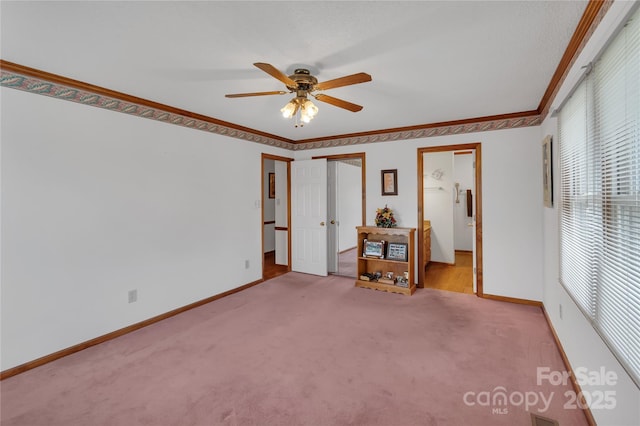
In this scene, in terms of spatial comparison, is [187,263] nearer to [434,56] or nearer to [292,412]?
[292,412]

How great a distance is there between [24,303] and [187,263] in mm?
1508

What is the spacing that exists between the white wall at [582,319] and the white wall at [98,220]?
376 centimetres

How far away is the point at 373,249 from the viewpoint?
461 cm

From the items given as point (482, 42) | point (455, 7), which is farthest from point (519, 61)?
point (455, 7)

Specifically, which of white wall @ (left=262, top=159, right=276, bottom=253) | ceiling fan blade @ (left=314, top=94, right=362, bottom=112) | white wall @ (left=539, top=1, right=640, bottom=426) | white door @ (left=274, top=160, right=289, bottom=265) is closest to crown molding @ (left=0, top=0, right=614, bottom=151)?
white wall @ (left=539, top=1, right=640, bottom=426)

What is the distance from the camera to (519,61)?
2.38m

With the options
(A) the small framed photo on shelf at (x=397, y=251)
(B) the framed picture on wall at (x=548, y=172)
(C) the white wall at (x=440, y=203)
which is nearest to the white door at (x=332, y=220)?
(A) the small framed photo on shelf at (x=397, y=251)

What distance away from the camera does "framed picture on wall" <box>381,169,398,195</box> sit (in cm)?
469

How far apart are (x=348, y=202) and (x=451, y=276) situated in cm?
316

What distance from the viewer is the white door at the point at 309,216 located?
204 inches

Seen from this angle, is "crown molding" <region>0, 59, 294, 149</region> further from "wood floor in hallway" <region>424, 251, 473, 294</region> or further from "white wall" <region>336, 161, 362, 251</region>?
"wood floor in hallway" <region>424, 251, 473, 294</region>

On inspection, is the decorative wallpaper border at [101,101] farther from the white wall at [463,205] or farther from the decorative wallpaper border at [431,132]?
the white wall at [463,205]

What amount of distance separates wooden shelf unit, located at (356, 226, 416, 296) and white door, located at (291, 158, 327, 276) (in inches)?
28.4

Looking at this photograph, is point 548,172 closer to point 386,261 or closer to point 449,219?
point 386,261
